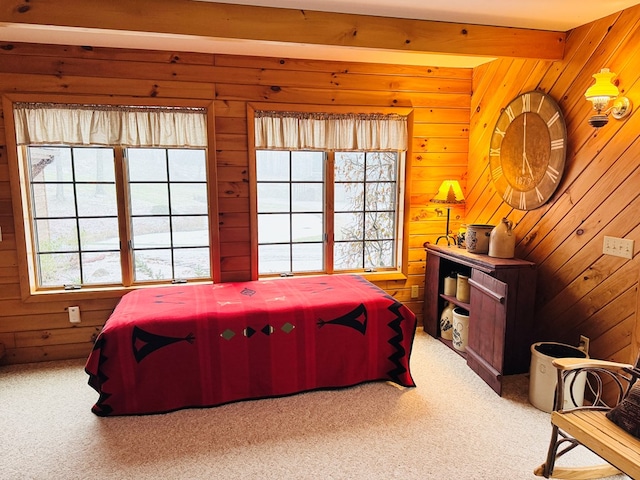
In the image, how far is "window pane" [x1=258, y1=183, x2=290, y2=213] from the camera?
11.9 feet

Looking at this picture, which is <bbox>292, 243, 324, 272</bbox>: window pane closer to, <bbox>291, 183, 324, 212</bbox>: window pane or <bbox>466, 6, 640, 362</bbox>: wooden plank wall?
<bbox>291, 183, 324, 212</bbox>: window pane

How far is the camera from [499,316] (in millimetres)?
2855

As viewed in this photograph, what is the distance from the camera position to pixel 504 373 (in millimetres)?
3094

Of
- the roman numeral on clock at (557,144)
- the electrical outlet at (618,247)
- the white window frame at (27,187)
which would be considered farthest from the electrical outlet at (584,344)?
the white window frame at (27,187)

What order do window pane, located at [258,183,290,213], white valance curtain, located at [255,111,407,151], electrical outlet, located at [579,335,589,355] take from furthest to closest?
window pane, located at [258,183,290,213] → white valance curtain, located at [255,111,407,151] → electrical outlet, located at [579,335,589,355]

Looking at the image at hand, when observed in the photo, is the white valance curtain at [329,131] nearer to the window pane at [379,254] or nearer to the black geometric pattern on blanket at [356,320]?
the window pane at [379,254]

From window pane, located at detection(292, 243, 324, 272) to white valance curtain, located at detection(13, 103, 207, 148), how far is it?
122 cm

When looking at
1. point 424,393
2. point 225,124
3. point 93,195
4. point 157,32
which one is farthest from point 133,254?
point 424,393

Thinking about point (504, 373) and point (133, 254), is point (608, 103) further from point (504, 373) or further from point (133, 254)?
point (133, 254)

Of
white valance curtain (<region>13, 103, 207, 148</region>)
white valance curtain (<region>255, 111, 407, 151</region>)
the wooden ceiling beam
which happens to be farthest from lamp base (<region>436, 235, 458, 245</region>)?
white valance curtain (<region>13, 103, 207, 148</region>)

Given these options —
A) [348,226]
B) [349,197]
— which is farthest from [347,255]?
[349,197]

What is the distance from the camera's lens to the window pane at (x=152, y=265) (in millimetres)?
3484

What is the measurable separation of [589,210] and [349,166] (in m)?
1.88

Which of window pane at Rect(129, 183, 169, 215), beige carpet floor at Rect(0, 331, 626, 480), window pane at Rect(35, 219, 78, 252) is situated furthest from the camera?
window pane at Rect(129, 183, 169, 215)
